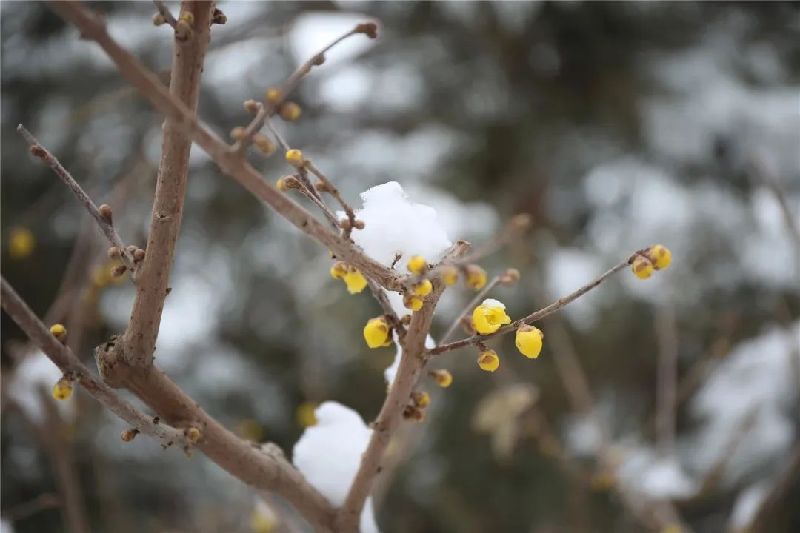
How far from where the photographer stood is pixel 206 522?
72.7 inches

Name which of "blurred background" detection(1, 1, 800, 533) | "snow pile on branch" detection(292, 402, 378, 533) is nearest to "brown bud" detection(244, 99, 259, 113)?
"snow pile on branch" detection(292, 402, 378, 533)

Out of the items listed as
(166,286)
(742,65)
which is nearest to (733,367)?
(742,65)

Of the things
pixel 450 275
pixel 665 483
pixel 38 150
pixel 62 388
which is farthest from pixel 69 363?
pixel 665 483

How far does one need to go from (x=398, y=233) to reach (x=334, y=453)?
0.31 metres

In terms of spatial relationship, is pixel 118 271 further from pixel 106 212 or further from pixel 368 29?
pixel 368 29

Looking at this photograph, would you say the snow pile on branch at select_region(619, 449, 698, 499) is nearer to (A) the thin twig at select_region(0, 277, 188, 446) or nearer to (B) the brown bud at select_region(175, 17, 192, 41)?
(A) the thin twig at select_region(0, 277, 188, 446)

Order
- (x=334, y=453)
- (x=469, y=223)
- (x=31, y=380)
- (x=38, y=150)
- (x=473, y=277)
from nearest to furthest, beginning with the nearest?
1. (x=473, y=277)
2. (x=38, y=150)
3. (x=334, y=453)
4. (x=31, y=380)
5. (x=469, y=223)

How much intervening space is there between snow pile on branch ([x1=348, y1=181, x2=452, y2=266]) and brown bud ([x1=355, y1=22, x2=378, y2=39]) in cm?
14

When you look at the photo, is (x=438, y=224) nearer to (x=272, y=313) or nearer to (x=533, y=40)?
(x=533, y=40)

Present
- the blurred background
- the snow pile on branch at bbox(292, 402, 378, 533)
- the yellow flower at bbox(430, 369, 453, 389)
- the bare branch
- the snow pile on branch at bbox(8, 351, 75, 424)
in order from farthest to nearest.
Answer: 1. the blurred background
2. the snow pile on branch at bbox(8, 351, 75, 424)
3. the snow pile on branch at bbox(292, 402, 378, 533)
4. the yellow flower at bbox(430, 369, 453, 389)
5. the bare branch

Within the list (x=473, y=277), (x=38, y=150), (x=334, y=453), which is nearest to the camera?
(x=473, y=277)

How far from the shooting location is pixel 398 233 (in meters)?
0.56

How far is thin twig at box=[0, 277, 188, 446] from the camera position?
45 centimetres

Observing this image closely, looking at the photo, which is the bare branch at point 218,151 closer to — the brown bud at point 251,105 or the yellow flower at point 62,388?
the brown bud at point 251,105
